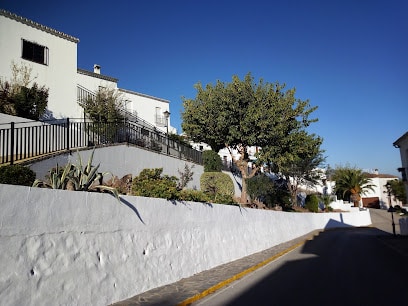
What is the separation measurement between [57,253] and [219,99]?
19817 millimetres

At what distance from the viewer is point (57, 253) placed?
6418 mm

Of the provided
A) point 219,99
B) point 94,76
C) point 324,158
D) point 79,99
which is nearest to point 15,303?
point 219,99

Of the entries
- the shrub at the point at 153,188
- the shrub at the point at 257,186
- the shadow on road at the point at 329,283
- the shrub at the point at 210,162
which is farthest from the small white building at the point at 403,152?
the shrub at the point at 153,188

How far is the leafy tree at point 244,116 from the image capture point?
79.2 feet

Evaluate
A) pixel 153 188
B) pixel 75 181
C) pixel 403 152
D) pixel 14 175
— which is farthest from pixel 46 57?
pixel 403 152

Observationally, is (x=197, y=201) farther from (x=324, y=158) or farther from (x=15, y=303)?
(x=324, y=158)

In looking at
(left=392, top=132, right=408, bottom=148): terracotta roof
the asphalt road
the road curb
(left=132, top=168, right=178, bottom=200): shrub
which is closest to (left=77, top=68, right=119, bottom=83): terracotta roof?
the road curb

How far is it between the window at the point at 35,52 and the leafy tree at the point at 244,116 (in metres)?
9.39

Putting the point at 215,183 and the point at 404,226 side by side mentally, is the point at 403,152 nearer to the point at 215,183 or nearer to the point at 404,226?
the point at 404,226

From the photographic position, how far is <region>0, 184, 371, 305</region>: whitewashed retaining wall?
573 cm

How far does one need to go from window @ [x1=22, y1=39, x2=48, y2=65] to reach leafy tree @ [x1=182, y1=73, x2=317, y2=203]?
30.8ft

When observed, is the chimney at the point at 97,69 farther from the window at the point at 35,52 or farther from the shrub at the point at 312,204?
the shrub at the point at 312,204

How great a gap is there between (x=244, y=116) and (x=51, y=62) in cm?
1269

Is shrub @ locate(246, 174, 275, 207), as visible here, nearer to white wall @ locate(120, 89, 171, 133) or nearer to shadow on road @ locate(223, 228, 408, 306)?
shadow on road @ locate(223, 228, 408, 306)
